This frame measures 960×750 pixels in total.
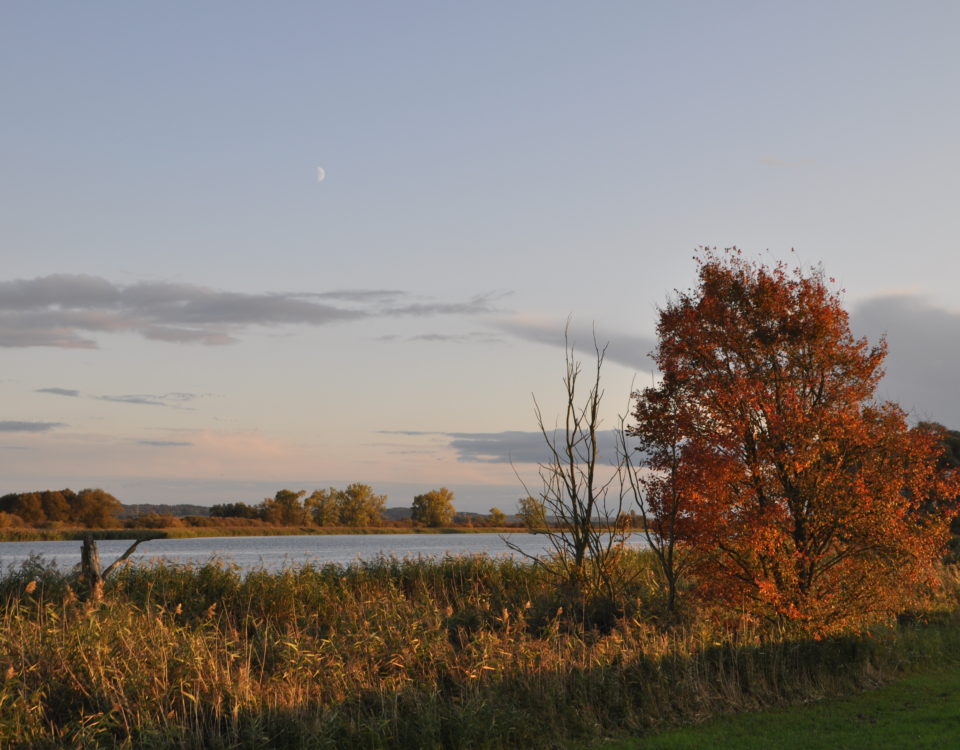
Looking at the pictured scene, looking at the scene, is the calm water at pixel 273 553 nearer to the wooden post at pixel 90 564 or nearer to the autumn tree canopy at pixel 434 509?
the wooden post at pixel 90 564

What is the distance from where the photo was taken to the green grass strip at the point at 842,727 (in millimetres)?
11492

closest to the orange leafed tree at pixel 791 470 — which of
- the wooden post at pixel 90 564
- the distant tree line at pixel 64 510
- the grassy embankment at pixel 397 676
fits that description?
the grassy embankment at pixel 397 676

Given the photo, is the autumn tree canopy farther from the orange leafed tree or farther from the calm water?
the orange leafed tree

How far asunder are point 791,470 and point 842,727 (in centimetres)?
470

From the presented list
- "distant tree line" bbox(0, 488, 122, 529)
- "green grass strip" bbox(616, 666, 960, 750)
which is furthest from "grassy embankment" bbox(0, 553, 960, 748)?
"distant tree line" bbox(0, 488, 122, 529)

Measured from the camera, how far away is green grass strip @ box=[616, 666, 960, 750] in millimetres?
11492

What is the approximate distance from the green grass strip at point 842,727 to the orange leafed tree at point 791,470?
6.09 feet

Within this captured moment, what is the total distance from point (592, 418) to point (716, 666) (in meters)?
5.90

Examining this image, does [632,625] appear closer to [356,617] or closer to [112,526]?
[356,617]

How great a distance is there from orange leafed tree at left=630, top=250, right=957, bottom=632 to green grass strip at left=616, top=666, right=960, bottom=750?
185cm

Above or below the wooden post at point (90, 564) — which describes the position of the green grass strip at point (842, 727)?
below

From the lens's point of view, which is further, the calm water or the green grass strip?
the calm water

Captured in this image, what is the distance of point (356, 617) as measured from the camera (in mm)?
15438

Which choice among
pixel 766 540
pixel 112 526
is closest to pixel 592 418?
pixel 766 540
